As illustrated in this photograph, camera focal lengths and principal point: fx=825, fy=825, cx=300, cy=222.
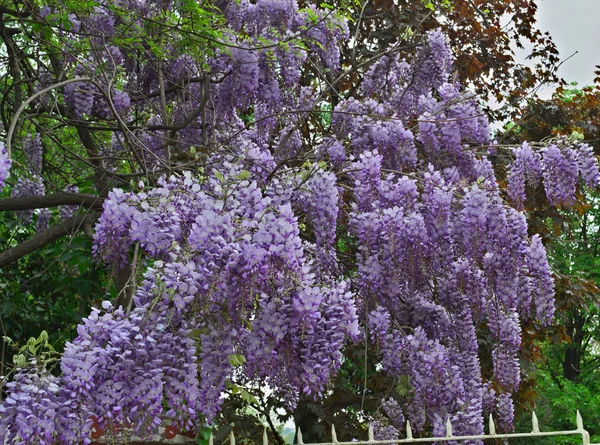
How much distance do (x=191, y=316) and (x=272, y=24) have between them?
12.2ft

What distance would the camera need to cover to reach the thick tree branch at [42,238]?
539cm

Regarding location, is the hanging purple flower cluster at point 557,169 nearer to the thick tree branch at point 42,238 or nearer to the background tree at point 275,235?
the background tree at point 275,235

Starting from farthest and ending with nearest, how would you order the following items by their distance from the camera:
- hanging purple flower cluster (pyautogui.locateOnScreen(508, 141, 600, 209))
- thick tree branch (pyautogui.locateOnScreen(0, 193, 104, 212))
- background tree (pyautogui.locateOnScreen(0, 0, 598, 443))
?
thick tree branch (pyautogui.locateOnScreen(0, 193, 104, 212)) → hanging purple flower cluster (pyautogui.locateOnScreen(508, 141, 600, 209)) → background tree (pyautogui.locateOnScreen(0, 0, 598, 443))

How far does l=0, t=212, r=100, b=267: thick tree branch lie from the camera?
5.39 m

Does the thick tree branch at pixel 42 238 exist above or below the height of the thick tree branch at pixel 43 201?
below

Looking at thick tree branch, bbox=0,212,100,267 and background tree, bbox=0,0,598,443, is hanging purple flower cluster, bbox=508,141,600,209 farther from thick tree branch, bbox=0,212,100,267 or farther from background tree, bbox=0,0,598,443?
thick tree branch, bbox=0,212,100,267

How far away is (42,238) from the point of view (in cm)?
555

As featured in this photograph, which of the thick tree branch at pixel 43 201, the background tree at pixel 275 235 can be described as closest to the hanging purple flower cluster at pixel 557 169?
the background tree at pixel 275 235

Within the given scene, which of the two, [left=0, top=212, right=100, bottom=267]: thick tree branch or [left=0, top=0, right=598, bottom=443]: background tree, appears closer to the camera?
[left=0, top=0, right=598, bottom=443]: background tree

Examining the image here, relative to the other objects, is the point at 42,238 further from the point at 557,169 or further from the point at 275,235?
the point at 557,169

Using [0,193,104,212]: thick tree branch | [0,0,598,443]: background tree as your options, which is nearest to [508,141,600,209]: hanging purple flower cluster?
[0,0,598,443]: background tree

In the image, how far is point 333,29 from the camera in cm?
652

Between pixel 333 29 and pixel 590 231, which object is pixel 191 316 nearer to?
pixel 333 29

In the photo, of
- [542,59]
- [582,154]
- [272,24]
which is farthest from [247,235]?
[542,59]
